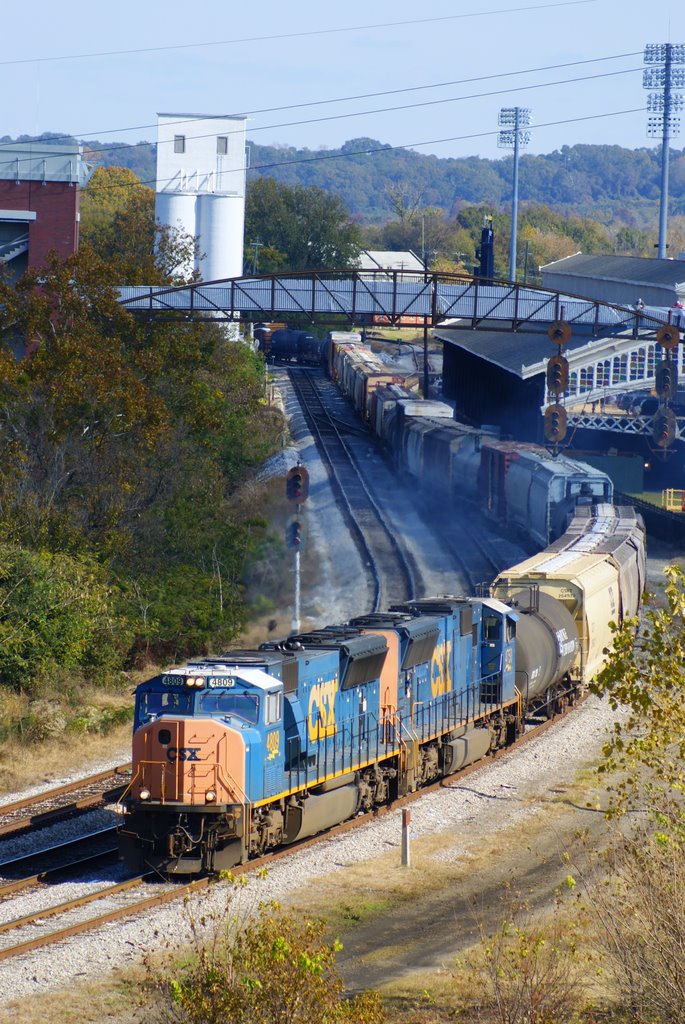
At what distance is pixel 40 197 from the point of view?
188ft

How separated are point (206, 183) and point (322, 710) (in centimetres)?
9428

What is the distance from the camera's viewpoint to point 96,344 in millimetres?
43094

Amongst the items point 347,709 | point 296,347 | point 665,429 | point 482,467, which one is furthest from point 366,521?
point 296,347

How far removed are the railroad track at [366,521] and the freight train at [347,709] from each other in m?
10.2

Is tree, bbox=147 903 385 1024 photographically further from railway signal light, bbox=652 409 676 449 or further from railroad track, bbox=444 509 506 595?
railway signal light, bbox=652 409 676 449

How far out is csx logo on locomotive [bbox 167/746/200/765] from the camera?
19.2m

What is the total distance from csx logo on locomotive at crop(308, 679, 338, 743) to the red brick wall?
131 ft

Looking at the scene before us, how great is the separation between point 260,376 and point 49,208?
111 ft

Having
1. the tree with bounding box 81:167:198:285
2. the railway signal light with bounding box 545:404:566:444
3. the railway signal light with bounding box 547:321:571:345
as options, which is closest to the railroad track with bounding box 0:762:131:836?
the railway signal light with bounding box 547:321:571:345

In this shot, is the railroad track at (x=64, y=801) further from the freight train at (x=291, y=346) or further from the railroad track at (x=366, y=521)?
the freight train at (x=291, y=346)

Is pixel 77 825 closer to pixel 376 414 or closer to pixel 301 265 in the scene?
pixel 376 414

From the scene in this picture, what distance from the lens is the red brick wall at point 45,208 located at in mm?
57094

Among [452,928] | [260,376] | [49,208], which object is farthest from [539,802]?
[260,376]

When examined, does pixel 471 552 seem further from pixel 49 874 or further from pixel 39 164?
pixel 49 874
